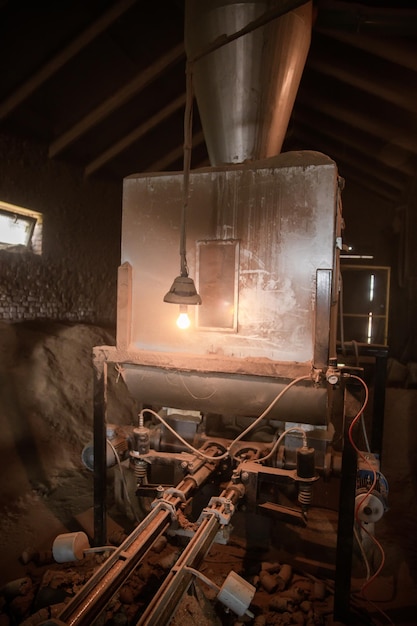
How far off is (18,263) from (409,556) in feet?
21.2

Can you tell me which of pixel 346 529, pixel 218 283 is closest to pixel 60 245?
pixel 218 283

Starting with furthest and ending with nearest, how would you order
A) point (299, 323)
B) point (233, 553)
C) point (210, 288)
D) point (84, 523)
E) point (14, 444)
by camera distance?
point (14, 444)
point (84, 523)
point (233, 553)
point (210, 288)
point (299, 323)

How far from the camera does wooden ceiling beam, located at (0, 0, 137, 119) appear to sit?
471 centimetres

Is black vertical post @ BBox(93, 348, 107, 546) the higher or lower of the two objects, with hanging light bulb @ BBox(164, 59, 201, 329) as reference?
lower

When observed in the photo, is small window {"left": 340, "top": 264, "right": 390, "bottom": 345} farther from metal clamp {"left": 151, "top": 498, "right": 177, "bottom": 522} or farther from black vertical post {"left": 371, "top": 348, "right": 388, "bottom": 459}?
metal clamp {"left": 151, "top": 498, "right": 177, "bottom": 522}

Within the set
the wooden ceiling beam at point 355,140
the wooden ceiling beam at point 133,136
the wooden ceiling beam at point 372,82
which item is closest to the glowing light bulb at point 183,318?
the wooden ceiling beam at point 372,82

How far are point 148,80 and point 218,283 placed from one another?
405cm

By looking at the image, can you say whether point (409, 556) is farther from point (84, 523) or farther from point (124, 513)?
point (84, 523)

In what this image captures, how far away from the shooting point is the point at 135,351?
3.42 metres

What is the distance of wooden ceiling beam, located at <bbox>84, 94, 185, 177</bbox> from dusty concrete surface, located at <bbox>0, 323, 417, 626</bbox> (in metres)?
3.10

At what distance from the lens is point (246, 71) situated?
10.9 ft

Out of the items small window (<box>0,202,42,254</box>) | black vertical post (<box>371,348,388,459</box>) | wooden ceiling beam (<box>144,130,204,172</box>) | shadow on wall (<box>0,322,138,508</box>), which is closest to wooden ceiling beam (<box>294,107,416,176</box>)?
wooden ceiling beam (<box>144,130,204,172</box>)

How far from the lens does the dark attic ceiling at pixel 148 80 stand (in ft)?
15.3

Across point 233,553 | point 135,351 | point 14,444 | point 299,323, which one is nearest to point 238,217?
point 299,323
